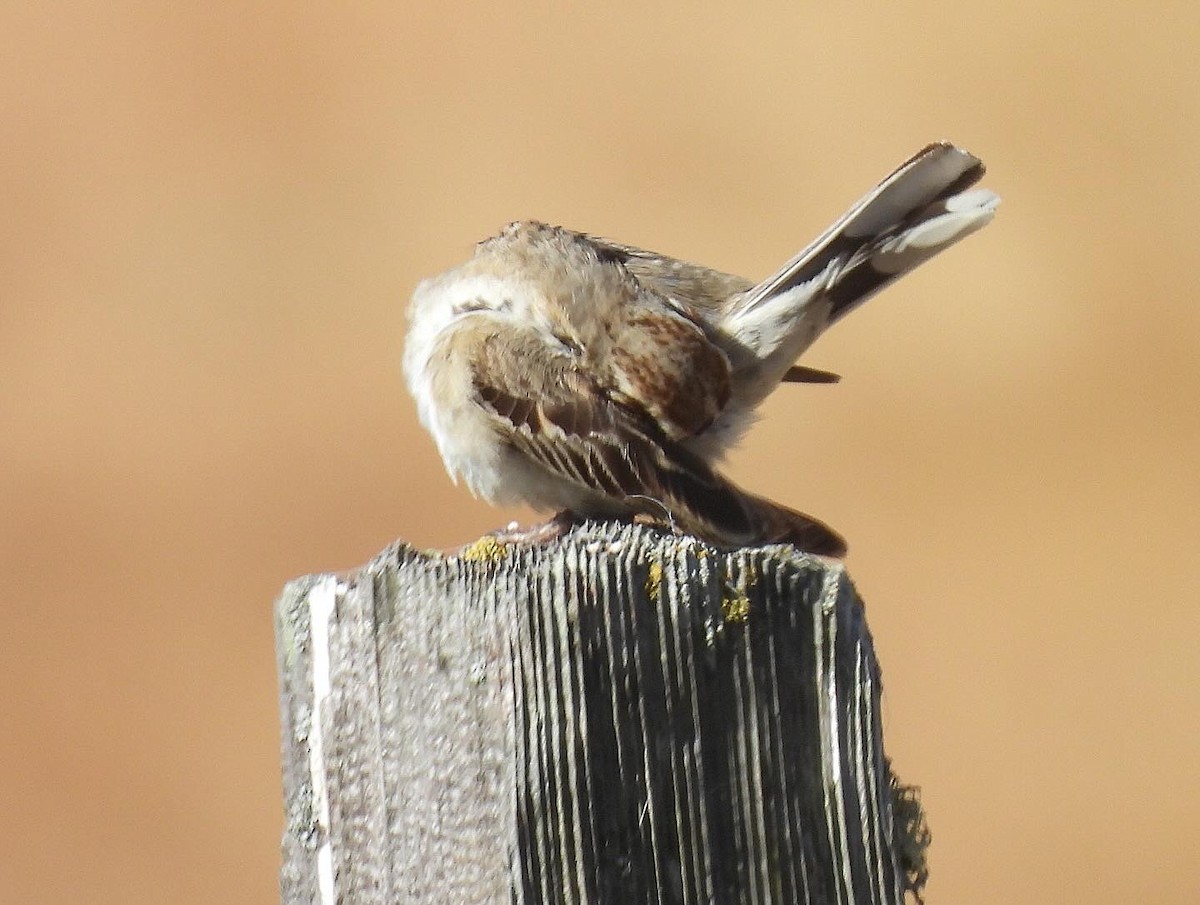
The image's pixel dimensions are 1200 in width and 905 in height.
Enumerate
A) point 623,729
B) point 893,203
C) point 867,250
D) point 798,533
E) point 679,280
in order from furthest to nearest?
point 679,280
point 867,250
point 893,203
point 798,533
point 623,729

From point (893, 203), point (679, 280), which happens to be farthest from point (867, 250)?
point (679, 280)

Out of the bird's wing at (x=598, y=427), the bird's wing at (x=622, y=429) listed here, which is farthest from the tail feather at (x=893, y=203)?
the bird's wing at (x=598, y=427)

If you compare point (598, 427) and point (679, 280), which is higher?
point (679, 280)

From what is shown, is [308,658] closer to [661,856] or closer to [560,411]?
[661,856]

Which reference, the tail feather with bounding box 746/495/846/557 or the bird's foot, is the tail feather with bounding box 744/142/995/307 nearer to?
the tail feather with bounding box 746/495/846/557

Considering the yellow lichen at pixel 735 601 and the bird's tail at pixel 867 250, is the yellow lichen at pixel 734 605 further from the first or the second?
the bird's tail at pixel 867 250

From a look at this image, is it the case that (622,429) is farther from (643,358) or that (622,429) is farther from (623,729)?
(623,729)

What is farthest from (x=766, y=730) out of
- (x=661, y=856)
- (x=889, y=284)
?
(x=889, y=284)
